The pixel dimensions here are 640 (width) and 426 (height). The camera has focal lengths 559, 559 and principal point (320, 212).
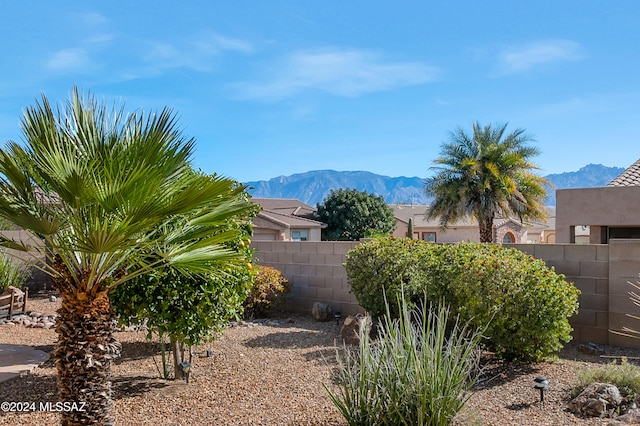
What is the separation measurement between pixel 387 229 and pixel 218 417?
118 ft

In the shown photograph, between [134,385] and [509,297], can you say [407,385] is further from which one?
[134,385]

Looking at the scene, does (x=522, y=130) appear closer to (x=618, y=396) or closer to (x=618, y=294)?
(x=618, y=294)

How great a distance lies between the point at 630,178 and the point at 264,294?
13.4 m

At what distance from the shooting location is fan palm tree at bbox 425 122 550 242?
25000 millimetres

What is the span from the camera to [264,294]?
11.2 metres

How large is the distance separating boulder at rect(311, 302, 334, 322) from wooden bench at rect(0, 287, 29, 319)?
5952 millimetres

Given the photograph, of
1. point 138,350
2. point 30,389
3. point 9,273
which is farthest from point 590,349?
Answer: point 9,273

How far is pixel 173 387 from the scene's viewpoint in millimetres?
6422

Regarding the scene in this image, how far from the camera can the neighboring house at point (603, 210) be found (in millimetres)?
16672

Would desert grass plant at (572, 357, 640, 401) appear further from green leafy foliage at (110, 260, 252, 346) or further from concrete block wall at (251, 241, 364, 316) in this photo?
concrete block wall at (251, 241, 364, 316)

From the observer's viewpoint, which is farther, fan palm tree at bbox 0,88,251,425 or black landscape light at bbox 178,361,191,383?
black landscape light at bbox 178,361,191,383

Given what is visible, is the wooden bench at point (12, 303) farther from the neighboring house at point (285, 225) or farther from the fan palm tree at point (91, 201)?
the neighboring house at point (285, 225)

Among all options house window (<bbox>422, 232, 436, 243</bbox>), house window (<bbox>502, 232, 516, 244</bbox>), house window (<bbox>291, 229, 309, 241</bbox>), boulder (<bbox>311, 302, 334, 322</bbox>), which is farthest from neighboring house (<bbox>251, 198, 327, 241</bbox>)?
boulder (<bbox>311, 302, 334, 322</bbox>)

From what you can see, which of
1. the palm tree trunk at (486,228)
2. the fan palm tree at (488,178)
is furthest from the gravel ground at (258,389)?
the palm tree trunk at (486,228)
